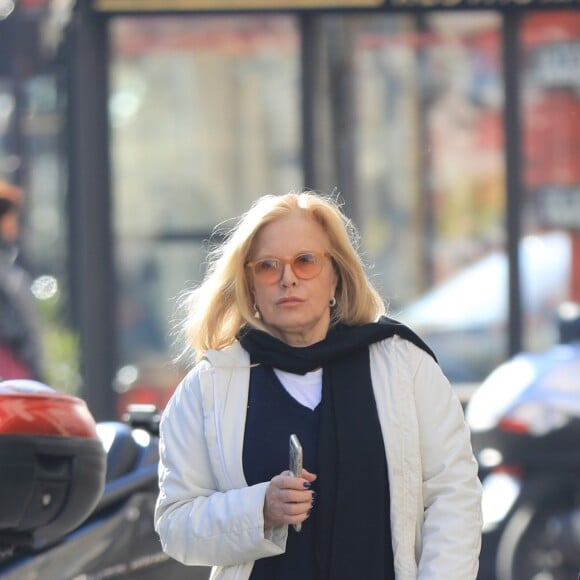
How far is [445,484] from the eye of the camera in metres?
3.30

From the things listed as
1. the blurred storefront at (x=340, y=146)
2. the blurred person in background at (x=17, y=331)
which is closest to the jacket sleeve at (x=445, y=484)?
the blurred person in background at (x=17, y=331)

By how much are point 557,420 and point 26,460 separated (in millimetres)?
3686

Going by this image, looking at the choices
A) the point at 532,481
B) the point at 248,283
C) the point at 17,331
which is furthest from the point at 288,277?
the point at 17,331

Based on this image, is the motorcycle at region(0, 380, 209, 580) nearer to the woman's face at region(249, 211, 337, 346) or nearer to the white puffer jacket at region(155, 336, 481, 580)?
the white puffer jacket at region(155, 336, 481, 580)

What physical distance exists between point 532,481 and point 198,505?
12.0 feet

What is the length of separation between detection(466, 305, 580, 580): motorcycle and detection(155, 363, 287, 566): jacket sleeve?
352 cm

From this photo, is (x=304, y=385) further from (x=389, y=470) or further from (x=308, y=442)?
(x=389, y=470)

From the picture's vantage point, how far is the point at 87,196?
10109mm

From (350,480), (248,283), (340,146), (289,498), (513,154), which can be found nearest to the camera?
(289,498)

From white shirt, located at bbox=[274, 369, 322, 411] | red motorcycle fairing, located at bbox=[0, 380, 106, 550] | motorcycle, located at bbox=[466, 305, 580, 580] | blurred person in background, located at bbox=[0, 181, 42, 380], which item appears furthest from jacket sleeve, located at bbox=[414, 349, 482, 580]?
blurred person in background, located at bbox=[0, 181, 42, 380]

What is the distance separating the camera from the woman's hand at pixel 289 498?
123 inches

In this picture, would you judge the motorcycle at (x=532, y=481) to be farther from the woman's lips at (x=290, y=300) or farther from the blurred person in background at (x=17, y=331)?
the woman's lips at (x=290, y=300)

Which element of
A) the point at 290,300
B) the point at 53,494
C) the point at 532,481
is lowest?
the point at 532,481

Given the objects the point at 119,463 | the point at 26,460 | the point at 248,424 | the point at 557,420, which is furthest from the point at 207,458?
the point at 557,420
